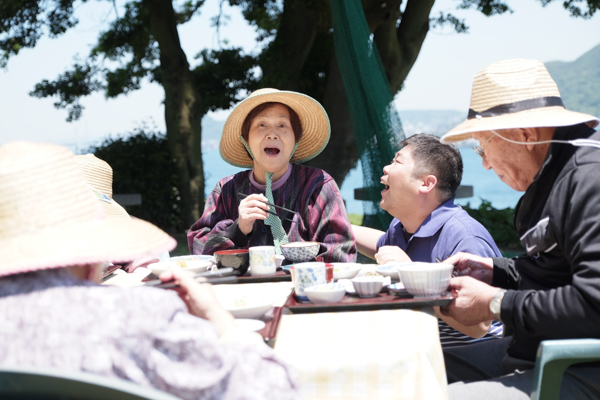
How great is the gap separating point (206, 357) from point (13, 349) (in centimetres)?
35

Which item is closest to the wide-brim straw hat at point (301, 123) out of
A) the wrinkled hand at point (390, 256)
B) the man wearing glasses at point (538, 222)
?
the wrinkled hand at point (390, 256)

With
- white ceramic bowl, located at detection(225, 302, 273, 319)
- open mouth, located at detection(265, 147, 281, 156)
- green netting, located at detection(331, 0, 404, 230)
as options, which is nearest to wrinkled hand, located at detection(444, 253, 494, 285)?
white ceramic bowl, located at detection(225, 302, 273, 319)

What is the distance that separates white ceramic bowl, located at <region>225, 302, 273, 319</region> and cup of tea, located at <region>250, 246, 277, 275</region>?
2.47 feet

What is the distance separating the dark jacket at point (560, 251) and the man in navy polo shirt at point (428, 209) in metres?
0.61

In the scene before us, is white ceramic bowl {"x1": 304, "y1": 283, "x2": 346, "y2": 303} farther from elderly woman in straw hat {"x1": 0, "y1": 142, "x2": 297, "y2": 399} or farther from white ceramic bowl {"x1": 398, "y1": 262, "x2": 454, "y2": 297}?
elderly woman in straw hat {"x1": 0, "y1": 142, "x2": 297, "y2": 399}

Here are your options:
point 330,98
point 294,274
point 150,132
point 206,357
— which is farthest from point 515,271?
point 150,132

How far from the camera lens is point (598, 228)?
5.16 feet

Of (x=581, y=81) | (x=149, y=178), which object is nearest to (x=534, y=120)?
(x=149, y=178)

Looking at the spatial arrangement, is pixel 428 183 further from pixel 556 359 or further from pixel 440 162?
pixel 556 359

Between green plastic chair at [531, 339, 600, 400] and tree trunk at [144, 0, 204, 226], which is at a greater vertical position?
tree trunk at [144, 0, 204, 226]

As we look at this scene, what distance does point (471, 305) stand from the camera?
1868 mm

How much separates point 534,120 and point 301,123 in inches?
73.9

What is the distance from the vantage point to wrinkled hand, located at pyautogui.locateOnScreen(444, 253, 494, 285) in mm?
2223

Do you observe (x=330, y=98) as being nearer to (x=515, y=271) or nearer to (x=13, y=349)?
(x=515, y=271)
